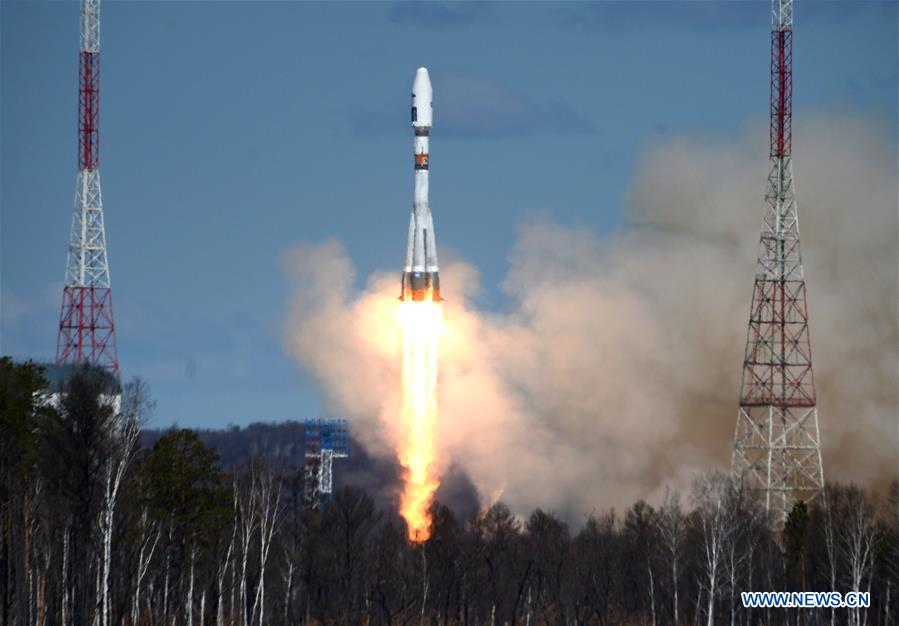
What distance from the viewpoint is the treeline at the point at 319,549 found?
67625 mm

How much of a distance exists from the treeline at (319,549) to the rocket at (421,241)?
32.6ft

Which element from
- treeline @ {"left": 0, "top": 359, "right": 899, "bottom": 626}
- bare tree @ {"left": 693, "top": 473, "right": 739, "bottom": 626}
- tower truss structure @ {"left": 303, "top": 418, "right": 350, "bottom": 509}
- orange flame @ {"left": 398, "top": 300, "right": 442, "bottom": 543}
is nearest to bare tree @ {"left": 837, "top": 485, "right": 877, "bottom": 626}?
treeline @ {"left": 0, "top": 359, "right": 899, "bottom": 626}

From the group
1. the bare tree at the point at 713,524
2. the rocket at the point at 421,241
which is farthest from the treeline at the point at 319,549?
the rocket at the point at 421,241

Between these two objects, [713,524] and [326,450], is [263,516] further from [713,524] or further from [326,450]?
[326,450]

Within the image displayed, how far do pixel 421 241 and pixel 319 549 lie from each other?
1485 centimetres

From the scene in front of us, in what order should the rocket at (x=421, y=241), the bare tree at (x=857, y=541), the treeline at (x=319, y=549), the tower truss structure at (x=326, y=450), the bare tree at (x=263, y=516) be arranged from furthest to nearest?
the tower truss structure at (x=326, y=450) < the rocket at (x=421, y=241) < the bare tree at (x=857, y=541) < the bare tree at (x=263, y=516) < the treeline at (x=319, y=549)

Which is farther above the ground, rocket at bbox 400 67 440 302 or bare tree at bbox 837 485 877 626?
rocket at bbox 400 67 440 302

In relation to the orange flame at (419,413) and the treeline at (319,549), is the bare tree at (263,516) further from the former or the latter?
the orange flame at (419,413)

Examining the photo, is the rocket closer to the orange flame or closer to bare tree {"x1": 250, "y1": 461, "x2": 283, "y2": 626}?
the orange flame

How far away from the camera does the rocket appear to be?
97.2 metres

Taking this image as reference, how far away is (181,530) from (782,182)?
37.7 m

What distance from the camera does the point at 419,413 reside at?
9894cm

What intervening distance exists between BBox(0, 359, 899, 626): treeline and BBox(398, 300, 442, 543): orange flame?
1.05 m

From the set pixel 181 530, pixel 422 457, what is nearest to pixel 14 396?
pixel 181 530
